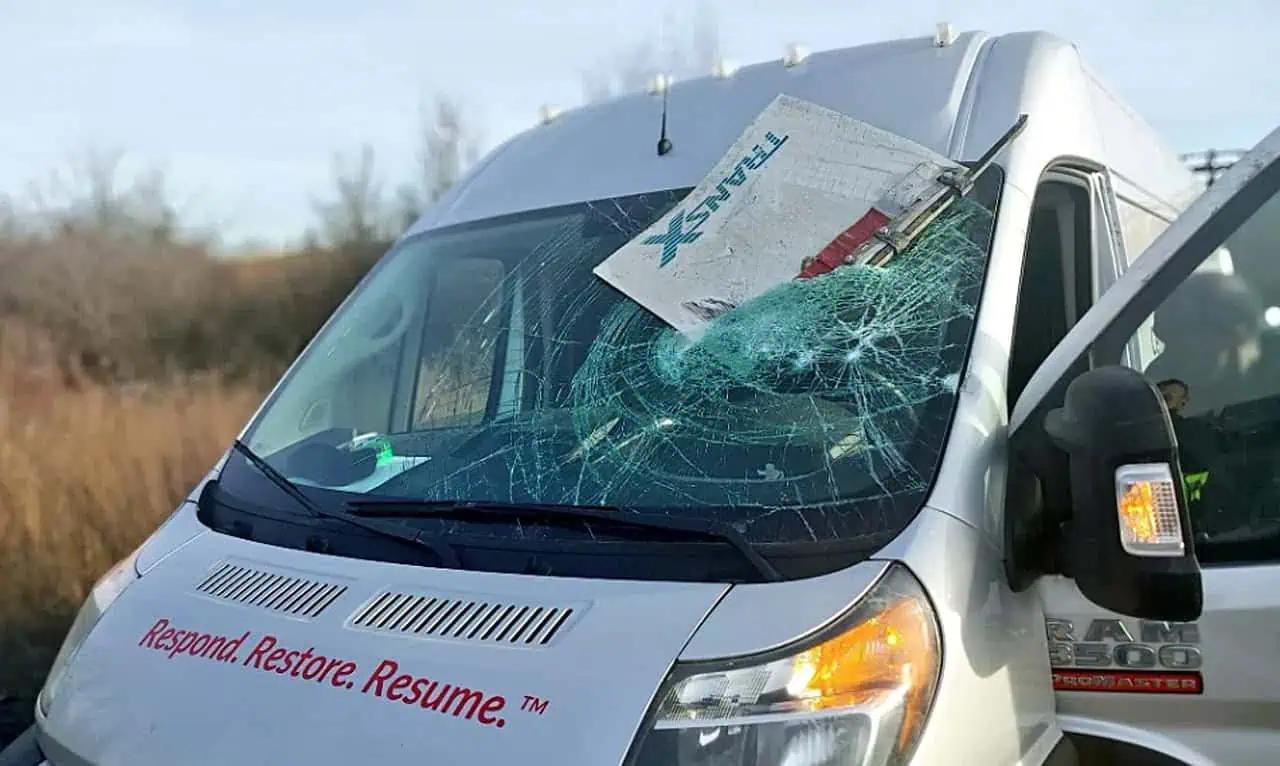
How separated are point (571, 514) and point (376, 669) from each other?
47cm

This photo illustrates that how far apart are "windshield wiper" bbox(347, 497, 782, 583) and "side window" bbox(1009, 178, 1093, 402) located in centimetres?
91

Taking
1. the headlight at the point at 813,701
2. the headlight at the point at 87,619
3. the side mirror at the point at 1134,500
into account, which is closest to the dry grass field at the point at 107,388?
the headlight at the point at 87,619

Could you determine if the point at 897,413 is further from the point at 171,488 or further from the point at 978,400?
the point at 171,488

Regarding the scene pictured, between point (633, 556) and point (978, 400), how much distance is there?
0.71 m

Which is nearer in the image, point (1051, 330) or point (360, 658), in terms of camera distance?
point (360, 658)

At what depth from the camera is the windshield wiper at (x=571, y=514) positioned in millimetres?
2039

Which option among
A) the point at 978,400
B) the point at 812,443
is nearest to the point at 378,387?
the point at 812,443

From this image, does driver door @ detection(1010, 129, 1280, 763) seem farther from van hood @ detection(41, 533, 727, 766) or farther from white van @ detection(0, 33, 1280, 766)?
van hood @ detection(41, 533, 727, 766)

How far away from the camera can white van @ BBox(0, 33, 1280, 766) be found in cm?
188

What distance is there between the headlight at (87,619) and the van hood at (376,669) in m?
0.11

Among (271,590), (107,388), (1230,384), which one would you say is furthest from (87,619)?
(107,388)

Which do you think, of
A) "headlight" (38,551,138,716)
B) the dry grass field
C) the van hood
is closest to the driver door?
the van hood

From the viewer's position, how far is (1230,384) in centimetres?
231

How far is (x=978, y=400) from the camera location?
2.24 m
